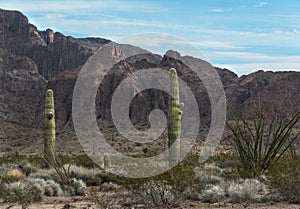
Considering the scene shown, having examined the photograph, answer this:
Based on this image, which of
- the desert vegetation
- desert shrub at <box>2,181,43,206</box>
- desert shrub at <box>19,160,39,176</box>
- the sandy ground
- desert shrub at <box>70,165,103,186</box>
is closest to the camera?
the sandy ground

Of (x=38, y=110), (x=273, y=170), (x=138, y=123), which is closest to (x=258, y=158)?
(x=273, y=170)

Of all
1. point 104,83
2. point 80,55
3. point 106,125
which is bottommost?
point 106,125

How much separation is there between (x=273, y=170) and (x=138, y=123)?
50736mm

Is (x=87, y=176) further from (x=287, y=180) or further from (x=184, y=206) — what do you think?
(x=287, y=180)

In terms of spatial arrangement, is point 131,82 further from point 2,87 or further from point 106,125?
point 2,87

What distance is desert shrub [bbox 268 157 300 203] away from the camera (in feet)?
35.6

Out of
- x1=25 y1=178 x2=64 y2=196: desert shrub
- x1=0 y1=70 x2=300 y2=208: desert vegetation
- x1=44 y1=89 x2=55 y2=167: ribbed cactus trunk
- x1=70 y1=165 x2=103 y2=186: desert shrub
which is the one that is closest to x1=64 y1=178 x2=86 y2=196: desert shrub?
x1=0 y1=70 x2=300 y2=208: desert vegetation

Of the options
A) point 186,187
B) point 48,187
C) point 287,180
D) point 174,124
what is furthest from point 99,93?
point 287,180

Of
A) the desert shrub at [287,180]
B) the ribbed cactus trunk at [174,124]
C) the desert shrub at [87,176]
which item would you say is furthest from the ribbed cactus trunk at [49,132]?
the desert shrub at [287,180]

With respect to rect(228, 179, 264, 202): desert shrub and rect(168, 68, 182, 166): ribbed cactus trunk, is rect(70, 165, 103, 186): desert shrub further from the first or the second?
rect(228, 179, 264, 202): desert shrub

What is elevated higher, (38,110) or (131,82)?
(131,82)

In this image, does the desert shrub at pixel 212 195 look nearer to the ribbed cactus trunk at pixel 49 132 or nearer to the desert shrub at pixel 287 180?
the desert shrub at pixel 287 180

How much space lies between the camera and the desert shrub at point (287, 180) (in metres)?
10.8

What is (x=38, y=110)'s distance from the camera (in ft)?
249
